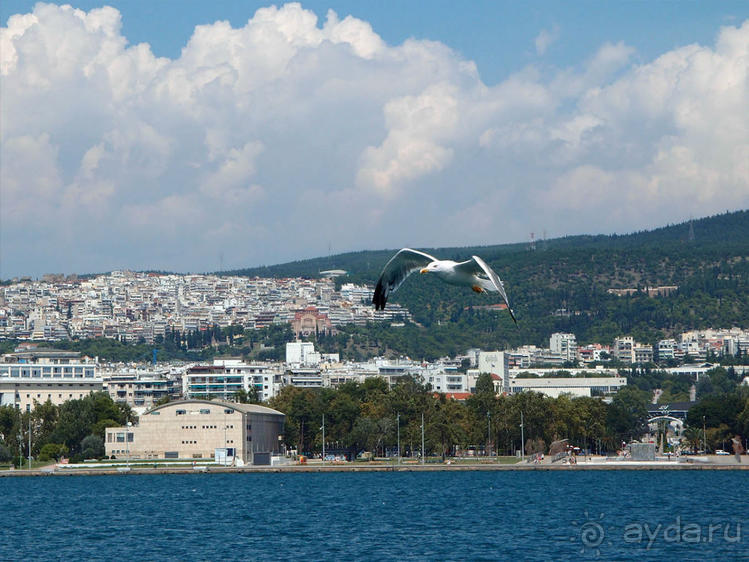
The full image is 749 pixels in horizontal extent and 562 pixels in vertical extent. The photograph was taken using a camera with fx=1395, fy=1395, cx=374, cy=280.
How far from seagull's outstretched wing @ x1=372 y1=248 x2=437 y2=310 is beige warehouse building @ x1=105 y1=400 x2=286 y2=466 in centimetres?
9242

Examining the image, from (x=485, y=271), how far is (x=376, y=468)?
281 feet

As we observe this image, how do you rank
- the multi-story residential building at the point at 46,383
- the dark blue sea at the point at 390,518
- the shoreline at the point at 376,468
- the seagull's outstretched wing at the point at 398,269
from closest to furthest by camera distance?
1. the seagull's outstretched wing at the point at 398,269
2. the dark blue sea at the point at 390,518
3. the shoreline at the point at 376,468
4. the multi-story residential building at the point at 46,383

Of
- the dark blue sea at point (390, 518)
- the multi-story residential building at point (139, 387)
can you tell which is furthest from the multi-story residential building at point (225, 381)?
the dark blue sea at point (390, 518)

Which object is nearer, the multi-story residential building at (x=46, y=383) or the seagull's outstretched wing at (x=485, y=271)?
the seagull's outstretched wing at (x=485, y=271)

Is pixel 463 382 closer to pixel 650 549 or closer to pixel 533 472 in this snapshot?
pixel 533 472

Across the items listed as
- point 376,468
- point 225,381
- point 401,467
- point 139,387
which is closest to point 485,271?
point 401,467

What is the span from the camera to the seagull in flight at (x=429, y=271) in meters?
23.6

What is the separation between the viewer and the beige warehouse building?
116125 mm

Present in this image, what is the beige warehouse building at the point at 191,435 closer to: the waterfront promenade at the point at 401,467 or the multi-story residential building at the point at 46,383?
the waterfront promenade at the point at 401,467

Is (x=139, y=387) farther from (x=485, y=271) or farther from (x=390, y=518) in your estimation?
(x=485, y=271)

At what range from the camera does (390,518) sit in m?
68.1

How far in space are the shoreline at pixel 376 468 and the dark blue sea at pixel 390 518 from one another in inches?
36.0

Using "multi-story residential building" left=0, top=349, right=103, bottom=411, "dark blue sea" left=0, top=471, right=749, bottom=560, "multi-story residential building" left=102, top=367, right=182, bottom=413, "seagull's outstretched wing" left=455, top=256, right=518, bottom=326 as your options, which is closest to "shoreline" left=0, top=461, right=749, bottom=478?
"dark blue sea" left=0, top=471, right=749, bottom=560

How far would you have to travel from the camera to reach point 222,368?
18375cm
